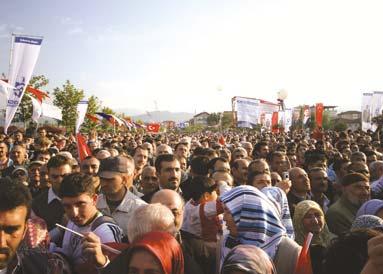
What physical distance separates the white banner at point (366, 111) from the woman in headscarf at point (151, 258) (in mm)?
17372

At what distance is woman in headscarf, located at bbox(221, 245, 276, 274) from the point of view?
2.08 metres

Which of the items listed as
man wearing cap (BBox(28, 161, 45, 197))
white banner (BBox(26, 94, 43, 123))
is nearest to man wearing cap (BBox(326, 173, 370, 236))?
man wearing cap (BBox(28, 161, 45, 197))

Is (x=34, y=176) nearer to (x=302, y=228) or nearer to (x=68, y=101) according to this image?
(x=302, y=228)

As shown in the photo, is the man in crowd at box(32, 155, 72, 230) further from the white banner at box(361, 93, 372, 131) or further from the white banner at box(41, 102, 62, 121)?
the white banner at box(361, 93, 372, 131)

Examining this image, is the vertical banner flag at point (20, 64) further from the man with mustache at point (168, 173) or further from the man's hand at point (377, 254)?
the man's hand at point (377, 254)

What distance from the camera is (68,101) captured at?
113ft

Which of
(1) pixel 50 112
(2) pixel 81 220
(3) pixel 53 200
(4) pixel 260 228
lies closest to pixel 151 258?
(4) pixel 260 228

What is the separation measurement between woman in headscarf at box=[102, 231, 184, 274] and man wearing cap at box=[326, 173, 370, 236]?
2.84m

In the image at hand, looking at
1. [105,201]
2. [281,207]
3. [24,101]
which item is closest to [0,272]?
[105,201]

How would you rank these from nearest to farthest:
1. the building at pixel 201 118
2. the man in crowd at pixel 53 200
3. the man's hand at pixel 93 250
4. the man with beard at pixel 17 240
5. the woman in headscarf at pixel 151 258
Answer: the man with beard at pixel 17 240 < the woman in headscarf at pixel 151 258 < the man's hand at pixel 93 250 < the man in crowd at pixel 53 200 < the building at pixel 201 118

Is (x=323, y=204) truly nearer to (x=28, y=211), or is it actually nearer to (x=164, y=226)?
(x=164, y=226)

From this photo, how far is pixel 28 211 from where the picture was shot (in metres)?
2.15

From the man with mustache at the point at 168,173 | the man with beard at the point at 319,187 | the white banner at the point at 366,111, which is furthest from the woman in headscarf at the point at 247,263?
the white banner at the point at 366,111

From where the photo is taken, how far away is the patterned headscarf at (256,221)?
104 inches
